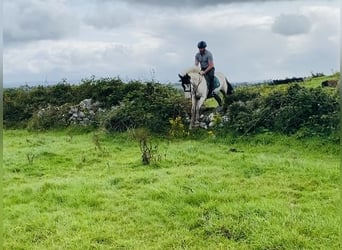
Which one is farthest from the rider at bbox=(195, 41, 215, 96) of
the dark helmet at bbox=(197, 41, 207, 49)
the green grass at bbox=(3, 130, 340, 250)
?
the green grass at bbox=(3, 130, 340, 250)

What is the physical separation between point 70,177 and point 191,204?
2.29 meters

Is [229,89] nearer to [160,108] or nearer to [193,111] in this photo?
[193,111]

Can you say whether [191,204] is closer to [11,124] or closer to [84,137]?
[84,137]

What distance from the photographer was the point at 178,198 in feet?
18.4

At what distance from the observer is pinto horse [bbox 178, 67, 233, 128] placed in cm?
1031

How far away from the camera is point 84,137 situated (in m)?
11.1

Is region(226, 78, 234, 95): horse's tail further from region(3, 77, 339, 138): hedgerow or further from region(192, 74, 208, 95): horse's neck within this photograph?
region(192, 74, 208, 95): horse's neck

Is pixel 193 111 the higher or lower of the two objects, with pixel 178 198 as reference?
higher

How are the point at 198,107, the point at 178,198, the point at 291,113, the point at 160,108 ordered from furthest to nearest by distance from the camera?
the point at 160,108 → the point at 198,107 → the point at 291,113 → the point at 178,198

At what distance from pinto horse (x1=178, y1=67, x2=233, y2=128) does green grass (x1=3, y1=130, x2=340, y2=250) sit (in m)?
1.75

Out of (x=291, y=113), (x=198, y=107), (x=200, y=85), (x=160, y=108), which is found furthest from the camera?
(x=160, y=108)

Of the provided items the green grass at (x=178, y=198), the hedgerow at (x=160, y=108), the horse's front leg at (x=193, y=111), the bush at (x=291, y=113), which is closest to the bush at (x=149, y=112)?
the hedgerow at (x=160, y=108)

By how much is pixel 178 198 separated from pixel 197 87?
517 cm

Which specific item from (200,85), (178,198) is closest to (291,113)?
(200,85)
